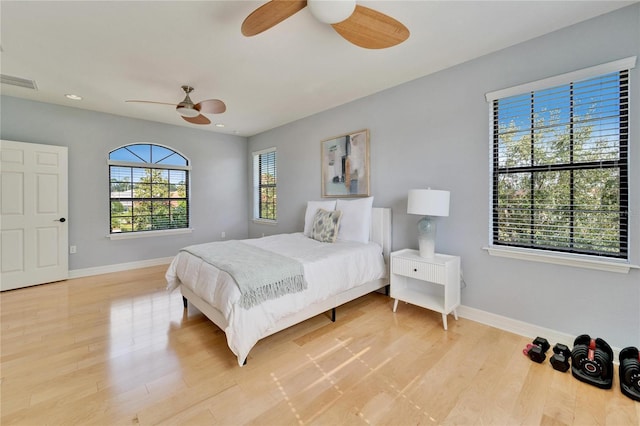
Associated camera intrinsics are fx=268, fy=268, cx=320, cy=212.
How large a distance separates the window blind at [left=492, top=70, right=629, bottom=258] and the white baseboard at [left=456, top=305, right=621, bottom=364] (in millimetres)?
693

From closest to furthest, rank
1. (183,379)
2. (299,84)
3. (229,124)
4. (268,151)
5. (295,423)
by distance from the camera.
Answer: (295,423), (183,379), (299,84), (229,124), (268,151)

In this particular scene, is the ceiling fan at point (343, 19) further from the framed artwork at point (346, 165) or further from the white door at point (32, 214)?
the white door at point (32, 214)

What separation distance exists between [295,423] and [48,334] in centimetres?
251

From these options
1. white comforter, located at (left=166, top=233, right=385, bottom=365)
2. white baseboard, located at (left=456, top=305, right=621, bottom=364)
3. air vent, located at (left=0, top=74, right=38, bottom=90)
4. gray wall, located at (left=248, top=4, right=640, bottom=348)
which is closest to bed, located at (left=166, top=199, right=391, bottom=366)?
white comforter, located at (left=166, top=233, right=385, bottom=365)

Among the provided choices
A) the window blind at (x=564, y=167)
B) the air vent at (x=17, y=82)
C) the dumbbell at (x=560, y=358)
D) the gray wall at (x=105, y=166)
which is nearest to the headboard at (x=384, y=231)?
the window blind at (x=564, y=167)

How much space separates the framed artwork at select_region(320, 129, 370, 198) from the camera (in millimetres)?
3641

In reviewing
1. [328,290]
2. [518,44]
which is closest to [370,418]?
[328,290]

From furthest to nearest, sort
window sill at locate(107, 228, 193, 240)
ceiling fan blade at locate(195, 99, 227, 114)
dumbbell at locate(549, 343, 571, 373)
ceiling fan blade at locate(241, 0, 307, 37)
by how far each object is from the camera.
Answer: window sill at locate(107, 228, 193, 240)
ceiling fan blade at locate(195, 99, 227, 114)
dumbbell at locate(549, 343, 571, 373)
ceiling fan blade at locate(241, 0, 307, 37)

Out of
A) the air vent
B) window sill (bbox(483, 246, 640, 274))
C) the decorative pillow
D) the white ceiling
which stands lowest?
window sill (bbox(483, 246, 640, 274))

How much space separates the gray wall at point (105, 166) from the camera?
3852 millimetres

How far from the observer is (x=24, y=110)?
3.72m

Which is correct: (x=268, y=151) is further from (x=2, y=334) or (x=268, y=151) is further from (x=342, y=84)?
(x=2, y=334)

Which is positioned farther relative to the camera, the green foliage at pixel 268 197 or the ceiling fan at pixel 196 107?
the green foliage at pixel 268 197

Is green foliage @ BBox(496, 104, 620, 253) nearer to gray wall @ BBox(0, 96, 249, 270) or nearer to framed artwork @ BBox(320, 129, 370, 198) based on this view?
framed artwork @ BBox(320, 129, 370, 198)
